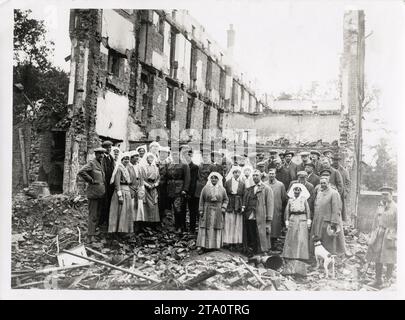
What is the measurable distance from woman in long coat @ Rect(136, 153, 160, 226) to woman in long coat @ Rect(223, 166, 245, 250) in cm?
102

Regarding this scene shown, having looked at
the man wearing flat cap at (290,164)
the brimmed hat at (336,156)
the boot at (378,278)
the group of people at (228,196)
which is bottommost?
the boot at (378,278)

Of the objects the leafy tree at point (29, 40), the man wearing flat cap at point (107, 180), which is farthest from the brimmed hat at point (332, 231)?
the leafy tree at point (29, 40)

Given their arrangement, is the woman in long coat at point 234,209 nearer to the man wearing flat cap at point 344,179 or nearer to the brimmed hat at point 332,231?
the brimmed hat at point 332,231

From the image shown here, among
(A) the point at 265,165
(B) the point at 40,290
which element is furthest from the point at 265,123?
(B) the point at 40,290

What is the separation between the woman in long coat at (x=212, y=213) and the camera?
23.1ft

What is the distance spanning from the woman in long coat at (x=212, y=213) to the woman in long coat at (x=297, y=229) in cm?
93

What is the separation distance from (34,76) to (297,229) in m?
4.37

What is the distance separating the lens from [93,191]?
7055mm

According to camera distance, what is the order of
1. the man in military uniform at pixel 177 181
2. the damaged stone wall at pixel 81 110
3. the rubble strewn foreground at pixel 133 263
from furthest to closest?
the man in military uniform at pixel 177 181, the damaged stone wall at pixel 81 110, the rubble strewn foreground at pixel 133 263

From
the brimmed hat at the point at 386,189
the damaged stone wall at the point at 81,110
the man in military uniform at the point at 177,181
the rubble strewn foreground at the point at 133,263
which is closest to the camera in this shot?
the rubble strewn foreground at the point at 133,263

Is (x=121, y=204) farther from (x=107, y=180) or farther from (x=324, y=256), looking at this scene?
(x=324, y=256)

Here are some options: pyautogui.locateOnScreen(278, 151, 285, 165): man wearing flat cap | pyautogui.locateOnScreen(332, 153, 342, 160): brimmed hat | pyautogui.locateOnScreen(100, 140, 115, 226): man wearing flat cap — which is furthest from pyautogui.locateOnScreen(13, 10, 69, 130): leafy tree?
pyautogui.locateOnScreen(332, 153, 342, 160): brimmed hat

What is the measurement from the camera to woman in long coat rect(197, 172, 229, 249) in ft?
23.1

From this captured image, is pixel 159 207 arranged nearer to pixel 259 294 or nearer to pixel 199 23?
pixel 259 294
